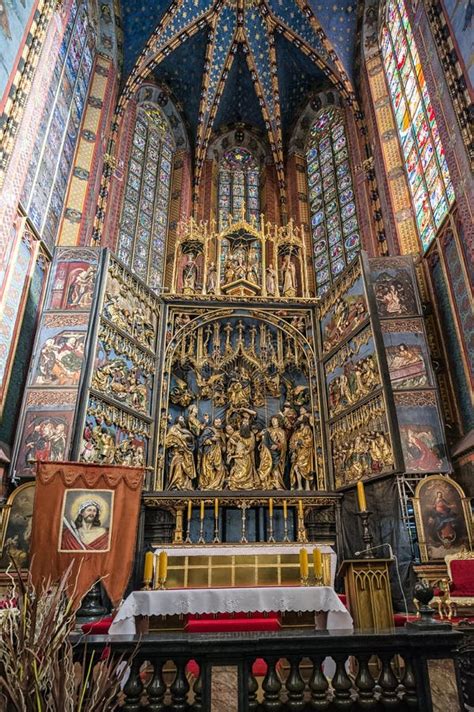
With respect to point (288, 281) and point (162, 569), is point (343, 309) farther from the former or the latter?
point (162, 569)

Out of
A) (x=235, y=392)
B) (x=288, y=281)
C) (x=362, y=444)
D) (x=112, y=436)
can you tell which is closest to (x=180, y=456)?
(x=112, y=436)

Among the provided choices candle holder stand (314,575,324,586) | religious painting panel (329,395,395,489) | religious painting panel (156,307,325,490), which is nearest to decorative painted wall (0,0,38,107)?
religious painting panel (156,307,325,490)

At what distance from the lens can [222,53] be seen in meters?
18.9

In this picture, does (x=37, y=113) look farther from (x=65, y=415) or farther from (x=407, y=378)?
(x=407, y=378)

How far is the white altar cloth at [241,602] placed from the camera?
5.25 metres

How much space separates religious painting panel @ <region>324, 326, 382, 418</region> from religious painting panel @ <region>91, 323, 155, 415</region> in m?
4.06

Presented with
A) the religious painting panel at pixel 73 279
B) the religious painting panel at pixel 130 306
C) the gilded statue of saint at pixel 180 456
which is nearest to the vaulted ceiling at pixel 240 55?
the religious painting panel at pixel 73 279

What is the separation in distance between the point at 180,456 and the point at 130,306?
3495 millimetres

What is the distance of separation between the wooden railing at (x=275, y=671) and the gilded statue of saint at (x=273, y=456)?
284 inches

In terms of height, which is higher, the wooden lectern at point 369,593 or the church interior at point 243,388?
the church interior at point 243,388

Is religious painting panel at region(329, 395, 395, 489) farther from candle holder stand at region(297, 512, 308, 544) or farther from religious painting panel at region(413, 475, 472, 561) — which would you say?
candle holder stand at region(297, 512, 308, 544)

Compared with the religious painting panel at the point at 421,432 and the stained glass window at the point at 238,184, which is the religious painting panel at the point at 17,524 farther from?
the stained glass window at the point at 238,184

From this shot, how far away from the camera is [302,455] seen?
414 inches

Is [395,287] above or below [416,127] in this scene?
below
